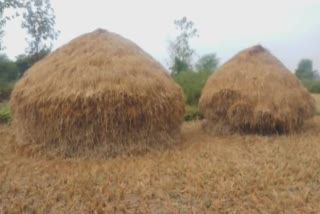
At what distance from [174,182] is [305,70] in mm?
24254

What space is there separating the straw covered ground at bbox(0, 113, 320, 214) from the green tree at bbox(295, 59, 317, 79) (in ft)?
66.8

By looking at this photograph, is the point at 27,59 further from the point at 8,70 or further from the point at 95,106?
the point at 95,106

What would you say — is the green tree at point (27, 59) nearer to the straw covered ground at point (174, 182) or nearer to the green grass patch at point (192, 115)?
the green grass patch at point (192, 115)

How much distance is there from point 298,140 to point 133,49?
321 cm

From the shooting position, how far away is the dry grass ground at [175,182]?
4035mm

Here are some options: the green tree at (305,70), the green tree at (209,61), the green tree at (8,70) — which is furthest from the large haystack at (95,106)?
the green tree at (305,70)

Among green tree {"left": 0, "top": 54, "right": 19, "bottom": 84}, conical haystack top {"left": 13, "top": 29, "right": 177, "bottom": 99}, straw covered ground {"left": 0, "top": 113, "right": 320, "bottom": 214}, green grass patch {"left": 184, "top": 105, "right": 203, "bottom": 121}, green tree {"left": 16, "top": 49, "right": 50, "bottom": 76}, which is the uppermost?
green tree {"left": 16, "top": 49, "right": 50, "bottom": 76}

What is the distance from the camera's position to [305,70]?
26625 mm

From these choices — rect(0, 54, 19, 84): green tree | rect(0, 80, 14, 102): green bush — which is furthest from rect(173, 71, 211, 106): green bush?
rect(0, 54, 19, 84): green tree

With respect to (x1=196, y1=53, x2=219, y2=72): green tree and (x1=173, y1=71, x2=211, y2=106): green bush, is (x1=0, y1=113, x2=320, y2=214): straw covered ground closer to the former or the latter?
(x1=173, y1=71, x2=211, y2=106): green bush

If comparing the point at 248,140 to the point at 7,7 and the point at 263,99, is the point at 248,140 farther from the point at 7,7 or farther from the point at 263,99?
the point at 7,7

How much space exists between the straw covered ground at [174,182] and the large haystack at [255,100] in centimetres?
92

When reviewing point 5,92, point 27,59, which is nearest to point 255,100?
point 5,92

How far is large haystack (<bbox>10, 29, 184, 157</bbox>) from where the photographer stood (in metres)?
5.64
